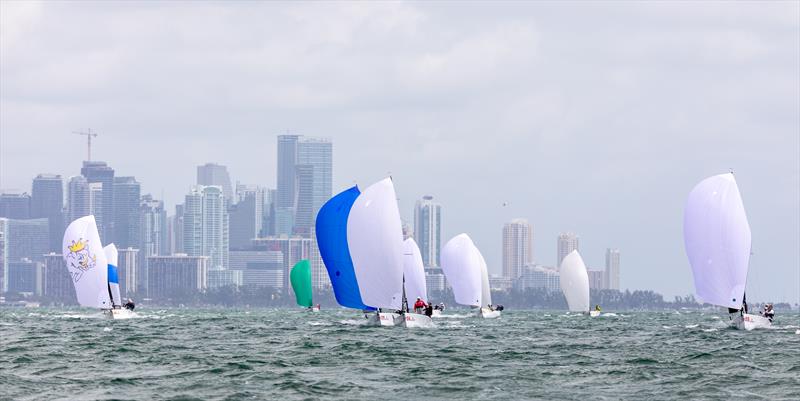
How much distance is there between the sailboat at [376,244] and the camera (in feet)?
230

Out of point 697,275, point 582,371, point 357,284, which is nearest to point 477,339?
point 357,284

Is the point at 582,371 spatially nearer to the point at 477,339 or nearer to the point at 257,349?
the point at 257,349

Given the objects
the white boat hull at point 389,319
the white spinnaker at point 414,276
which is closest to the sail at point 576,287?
the white spinnaker at point 414,276

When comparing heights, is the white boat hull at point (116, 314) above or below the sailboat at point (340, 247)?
below

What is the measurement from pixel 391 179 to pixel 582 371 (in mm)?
27614

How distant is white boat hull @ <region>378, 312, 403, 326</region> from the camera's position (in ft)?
238

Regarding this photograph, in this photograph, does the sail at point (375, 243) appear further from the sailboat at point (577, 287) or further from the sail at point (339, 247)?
the sailboat at point (577, 287)

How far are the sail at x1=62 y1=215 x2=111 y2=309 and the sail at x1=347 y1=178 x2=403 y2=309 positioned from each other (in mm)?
27650

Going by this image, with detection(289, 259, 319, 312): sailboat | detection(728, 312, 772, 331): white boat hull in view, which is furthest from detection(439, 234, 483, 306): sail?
detection(728, 312, 772, 331): white boat hull

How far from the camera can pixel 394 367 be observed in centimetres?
4612

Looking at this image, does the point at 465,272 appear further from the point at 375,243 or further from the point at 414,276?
the point at 375,243

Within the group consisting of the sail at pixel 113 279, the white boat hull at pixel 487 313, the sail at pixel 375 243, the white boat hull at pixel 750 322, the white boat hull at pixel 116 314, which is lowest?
the white boat hull at pixel 487 313

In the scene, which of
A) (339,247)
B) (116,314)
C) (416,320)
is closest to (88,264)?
(116,314)

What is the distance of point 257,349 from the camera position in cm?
5603
